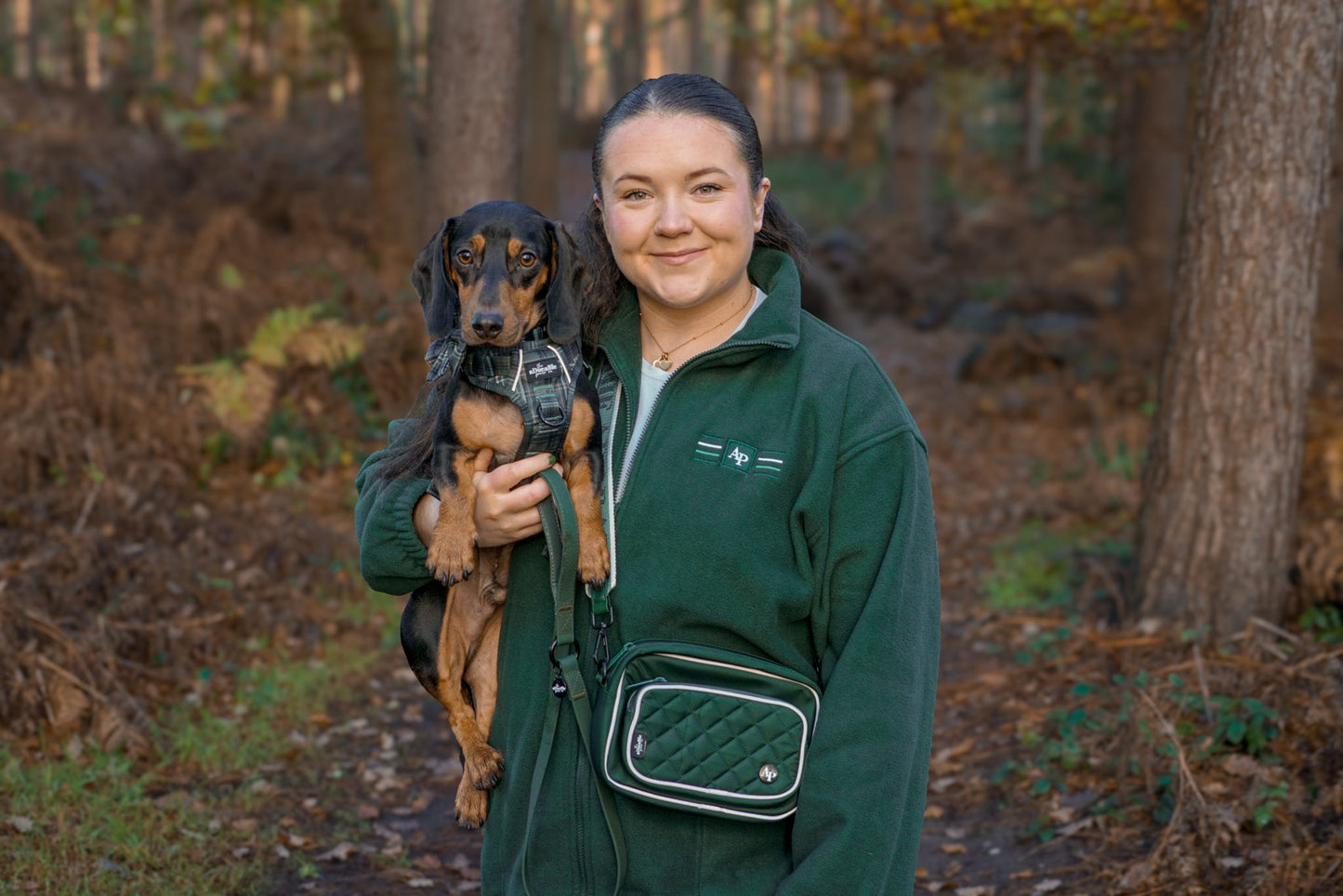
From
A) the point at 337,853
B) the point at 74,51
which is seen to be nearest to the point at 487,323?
the point at 337,853

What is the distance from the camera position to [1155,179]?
1464 centimetres

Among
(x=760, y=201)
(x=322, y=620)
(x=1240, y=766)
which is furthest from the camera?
(x=322, y=620)

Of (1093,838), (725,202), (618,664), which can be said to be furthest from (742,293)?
(1093,838)

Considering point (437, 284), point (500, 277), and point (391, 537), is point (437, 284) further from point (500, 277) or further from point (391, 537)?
point (391, 537)

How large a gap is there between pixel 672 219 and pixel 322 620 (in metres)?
4.83

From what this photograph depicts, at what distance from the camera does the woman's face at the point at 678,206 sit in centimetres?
242

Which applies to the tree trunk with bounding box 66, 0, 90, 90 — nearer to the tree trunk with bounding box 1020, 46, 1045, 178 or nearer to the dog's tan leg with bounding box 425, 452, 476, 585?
the tree trunk with bounding box 1020, 46, 1045, 178

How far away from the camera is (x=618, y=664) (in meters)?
2.36

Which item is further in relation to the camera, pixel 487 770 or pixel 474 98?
pixel 474 98

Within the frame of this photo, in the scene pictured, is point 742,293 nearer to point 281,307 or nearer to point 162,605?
point 162,605

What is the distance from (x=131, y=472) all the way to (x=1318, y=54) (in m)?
6.57

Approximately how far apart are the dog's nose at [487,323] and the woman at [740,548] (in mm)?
316

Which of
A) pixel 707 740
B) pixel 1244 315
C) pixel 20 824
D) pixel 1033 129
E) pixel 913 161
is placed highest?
pixel 1033 129

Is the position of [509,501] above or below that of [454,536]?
above
